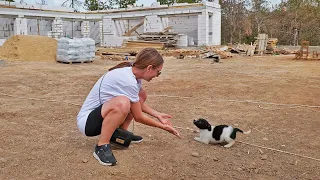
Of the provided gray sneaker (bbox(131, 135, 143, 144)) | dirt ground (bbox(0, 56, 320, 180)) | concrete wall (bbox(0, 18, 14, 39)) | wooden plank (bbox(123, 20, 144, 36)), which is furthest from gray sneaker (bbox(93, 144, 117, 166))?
wooden plank (bbox(123, 20, 144, 36))

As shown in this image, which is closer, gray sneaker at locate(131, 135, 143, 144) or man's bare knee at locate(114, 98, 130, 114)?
man's bare knee at locate(114, 98, 130, 114)

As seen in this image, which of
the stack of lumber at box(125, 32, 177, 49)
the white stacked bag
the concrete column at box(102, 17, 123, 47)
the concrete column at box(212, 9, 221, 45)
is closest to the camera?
the white stacked bag

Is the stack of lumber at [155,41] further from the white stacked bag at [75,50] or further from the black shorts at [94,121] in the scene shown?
the black shorts at [94,121]

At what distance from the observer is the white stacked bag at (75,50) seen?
14.5m

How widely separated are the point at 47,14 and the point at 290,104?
949 inches

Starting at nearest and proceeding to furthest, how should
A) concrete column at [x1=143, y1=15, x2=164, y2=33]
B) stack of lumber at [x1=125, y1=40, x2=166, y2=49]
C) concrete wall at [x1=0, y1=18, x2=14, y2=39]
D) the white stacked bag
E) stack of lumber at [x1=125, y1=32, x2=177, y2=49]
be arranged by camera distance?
the white stacked bag
stack of lumber at [x1=125, y1=40, x2=166, y2=49]
stack of lumber at [x1=125, y1=32, x2=177, y2=49]
concrete wall at [x1=0, y1=18, x2=14, y2=39]
concrete column at [x1=143, y1=15, x2=164, y2=33]

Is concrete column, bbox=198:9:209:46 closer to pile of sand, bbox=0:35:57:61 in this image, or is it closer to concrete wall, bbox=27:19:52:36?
pile of sand, bbox=0:35:57:61

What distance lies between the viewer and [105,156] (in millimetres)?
3059

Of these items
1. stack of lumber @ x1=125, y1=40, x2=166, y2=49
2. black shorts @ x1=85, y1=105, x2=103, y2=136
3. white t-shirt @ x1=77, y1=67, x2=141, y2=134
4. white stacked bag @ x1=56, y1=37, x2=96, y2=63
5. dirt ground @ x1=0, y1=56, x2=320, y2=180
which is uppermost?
stack of lumber @ x1=125, y1=40, x2=166, y2=49

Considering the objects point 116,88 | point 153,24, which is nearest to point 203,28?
point 153,24

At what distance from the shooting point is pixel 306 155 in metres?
3.44

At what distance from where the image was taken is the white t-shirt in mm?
3012

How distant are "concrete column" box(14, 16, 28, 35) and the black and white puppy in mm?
24144

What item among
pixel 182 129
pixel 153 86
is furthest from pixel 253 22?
pixel 182 129
